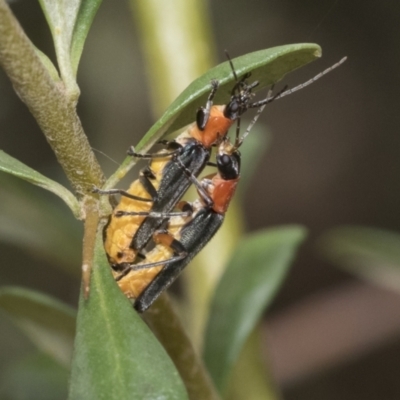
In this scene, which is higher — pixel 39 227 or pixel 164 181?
pixel 164 181

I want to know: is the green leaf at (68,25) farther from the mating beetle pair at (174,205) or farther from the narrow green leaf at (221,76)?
the mating beetle pair at (174,205)

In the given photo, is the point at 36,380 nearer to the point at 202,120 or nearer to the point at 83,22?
the point at 202,120

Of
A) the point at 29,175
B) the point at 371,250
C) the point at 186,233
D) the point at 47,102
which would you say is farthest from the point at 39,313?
the point at 371,250

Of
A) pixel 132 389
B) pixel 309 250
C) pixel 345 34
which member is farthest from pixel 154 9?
pixel 309 250

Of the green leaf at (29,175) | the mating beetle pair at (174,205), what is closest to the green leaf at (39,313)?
the mating beetle pair at (174,205)

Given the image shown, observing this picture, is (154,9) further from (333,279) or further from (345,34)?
(333,279)

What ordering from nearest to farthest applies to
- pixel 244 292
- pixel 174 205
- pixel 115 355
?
pixel 115 355 → pixel 174 205 → pixel 244 292
